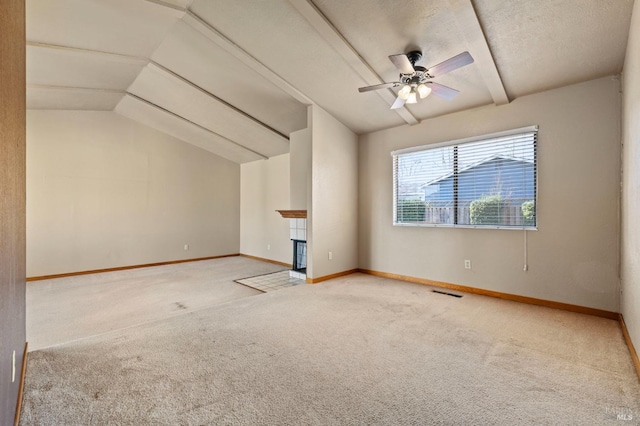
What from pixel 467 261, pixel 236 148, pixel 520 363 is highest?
pixel 236 148

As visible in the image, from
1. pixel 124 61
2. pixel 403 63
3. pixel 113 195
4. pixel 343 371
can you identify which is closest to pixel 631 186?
pixel 403 63

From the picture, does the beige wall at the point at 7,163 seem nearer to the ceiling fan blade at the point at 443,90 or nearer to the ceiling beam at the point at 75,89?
the ceiling fan blade at the point at 443,90

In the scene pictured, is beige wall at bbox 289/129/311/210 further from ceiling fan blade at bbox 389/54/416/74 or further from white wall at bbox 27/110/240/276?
white wall at bbox 27/110/240/276

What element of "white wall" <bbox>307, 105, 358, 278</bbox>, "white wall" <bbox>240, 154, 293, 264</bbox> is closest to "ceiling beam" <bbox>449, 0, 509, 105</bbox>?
"white wall" <bbox>307, 105, 358, 278</bbox>

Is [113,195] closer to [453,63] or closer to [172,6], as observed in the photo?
[172,6]

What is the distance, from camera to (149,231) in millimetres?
6508

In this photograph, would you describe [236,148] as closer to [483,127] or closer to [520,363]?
[483,127]

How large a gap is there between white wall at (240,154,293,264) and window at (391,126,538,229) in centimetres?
280

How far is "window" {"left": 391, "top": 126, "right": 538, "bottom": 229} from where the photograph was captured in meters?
3.78

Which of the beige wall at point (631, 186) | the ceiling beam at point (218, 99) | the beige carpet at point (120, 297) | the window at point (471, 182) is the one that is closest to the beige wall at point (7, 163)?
the beige carpet at point (120, 297)

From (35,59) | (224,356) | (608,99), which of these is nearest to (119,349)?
Result: (224,356)

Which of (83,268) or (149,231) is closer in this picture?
(83,268)

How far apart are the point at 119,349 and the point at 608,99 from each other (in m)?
5.42

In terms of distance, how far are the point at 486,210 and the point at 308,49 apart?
10.3 ft
